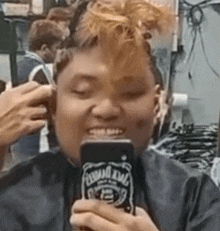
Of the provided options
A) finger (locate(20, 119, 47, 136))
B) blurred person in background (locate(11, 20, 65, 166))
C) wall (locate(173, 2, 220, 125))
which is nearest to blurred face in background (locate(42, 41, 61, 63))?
blurred person in background (locate(11, 20, 65, 166))

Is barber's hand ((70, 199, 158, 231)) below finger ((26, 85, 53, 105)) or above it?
below

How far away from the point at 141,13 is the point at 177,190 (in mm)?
384

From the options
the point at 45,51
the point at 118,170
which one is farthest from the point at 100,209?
the point at 45,51

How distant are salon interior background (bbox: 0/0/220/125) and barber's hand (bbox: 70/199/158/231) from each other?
0.24 metres

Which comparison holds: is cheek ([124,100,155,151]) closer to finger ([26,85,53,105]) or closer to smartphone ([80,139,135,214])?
smartphone ([80,139,135,214])

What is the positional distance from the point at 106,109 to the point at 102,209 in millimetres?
212

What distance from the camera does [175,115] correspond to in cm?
76

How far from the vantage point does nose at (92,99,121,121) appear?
0.73 meters

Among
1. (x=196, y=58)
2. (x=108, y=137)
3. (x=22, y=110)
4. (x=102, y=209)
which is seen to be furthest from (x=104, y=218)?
(x=196, y=58)

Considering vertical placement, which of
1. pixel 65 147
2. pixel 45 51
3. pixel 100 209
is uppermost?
pixel 45 51

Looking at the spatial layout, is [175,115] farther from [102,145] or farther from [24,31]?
[24,31]

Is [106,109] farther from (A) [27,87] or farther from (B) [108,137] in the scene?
(A) [27,87]

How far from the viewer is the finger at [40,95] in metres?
0.73

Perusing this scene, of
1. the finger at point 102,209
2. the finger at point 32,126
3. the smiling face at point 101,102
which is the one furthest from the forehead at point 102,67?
the finger at point 102,209
